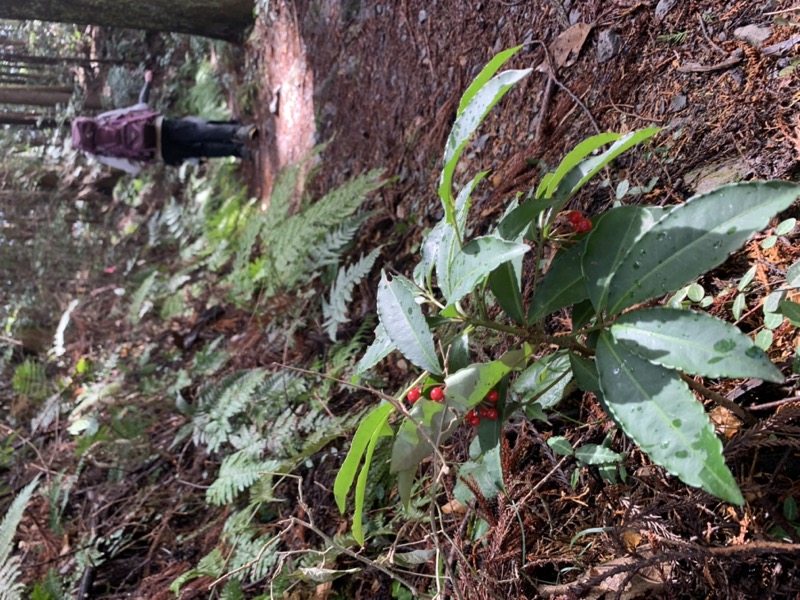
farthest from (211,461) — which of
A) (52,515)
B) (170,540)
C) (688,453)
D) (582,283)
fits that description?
(688,453)

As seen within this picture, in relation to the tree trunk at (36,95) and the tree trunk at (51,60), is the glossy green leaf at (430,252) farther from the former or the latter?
the tree trunk at (36,95)

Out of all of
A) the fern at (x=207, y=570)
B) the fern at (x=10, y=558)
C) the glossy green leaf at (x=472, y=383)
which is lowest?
the fern at (x=207, y=570)

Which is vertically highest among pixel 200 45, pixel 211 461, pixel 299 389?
pixel 200 45

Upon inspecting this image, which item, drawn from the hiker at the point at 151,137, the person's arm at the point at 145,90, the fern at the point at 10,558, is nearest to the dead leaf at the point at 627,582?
the fern at the point at 10,558

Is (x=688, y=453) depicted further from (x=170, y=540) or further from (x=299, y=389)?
(x=170, y=540)

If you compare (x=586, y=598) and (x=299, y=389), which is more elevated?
(x=299, y=389)

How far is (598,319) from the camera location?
0.98 m

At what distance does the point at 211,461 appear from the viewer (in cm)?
276

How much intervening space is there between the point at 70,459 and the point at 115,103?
5238 mm

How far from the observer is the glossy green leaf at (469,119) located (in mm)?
1003

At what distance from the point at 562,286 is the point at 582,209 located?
75 centimetres

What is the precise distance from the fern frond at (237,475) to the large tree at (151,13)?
4045 mm

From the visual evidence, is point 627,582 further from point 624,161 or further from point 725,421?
point 624,161

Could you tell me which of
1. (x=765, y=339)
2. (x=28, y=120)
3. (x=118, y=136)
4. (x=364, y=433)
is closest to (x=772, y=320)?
(x=765, y=339)
